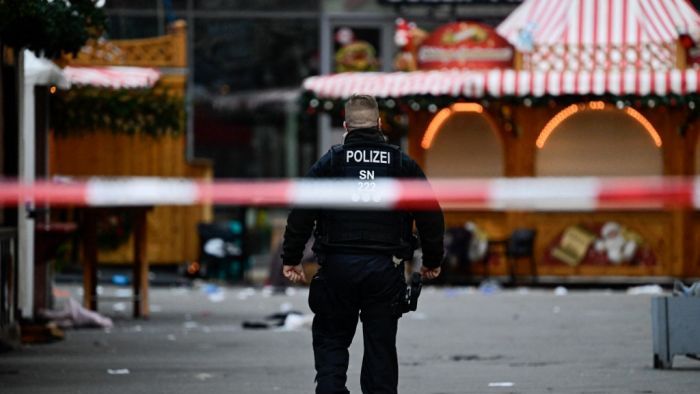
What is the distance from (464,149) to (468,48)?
1.97m

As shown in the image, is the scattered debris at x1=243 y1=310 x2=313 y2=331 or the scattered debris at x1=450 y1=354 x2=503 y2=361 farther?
the scattered debris at x1=243 y1=310 x2=313 y2=331

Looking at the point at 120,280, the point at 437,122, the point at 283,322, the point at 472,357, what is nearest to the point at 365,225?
the point at 472,357

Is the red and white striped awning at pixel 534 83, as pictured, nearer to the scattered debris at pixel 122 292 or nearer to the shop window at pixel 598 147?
the shop window at pixel 598 147

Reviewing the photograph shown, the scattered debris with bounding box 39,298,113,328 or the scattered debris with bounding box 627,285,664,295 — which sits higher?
the scattered debris with bounding box 39,298,113,328

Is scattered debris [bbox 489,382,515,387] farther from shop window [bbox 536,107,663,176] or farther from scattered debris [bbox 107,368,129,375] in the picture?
shop window [bbox 536,107,663,176]

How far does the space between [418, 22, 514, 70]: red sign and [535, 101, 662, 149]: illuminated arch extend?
1.04 m

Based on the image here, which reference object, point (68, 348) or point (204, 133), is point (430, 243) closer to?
point (68, 348)

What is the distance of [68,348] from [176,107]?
A: 868cm

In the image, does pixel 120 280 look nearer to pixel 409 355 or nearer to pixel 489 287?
pixel 489 287

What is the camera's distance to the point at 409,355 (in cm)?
1498

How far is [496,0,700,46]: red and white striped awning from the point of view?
26406mm

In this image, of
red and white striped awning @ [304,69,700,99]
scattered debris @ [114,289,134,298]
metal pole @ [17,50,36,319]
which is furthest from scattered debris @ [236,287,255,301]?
metal pole @ [17,50,36,319]

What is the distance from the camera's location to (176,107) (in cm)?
2380

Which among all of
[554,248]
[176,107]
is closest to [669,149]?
[554,248]
